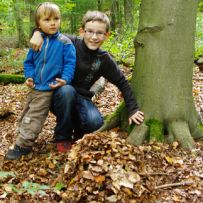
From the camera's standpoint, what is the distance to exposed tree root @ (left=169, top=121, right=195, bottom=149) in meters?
3.86

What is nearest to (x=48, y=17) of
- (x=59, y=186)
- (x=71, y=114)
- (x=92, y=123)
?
(x=71, y=114)

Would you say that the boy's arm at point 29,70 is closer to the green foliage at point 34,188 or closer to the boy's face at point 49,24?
the boy's face at point 49,24

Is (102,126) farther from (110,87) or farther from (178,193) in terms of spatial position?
(110,87)

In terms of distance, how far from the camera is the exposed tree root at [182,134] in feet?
12.7

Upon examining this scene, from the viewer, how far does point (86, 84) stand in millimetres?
4277

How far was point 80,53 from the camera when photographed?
4.12 metres

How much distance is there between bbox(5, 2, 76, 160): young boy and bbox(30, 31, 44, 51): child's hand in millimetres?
42

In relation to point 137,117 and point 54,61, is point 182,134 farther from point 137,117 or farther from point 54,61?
point 54,61

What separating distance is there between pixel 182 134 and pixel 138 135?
18.6 inches

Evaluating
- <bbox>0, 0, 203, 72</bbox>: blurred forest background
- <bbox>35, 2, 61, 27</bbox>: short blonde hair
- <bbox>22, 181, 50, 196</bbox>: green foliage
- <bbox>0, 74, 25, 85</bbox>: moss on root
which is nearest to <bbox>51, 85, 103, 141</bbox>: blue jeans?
<bbox>35, 2, 61, 27</bbox>: short blonde hair

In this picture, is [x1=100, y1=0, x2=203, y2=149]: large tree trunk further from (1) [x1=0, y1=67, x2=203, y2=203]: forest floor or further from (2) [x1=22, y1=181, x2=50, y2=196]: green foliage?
(2) [x1=22, y1=181, x2=50, y2=196]: green foliage

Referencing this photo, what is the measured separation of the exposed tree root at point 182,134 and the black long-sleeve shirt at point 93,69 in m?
0.51

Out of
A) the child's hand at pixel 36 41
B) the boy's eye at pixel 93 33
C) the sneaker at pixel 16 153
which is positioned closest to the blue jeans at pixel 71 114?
the sneaker at pixel 16 153

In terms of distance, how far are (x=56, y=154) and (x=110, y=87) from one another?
11.3ft
